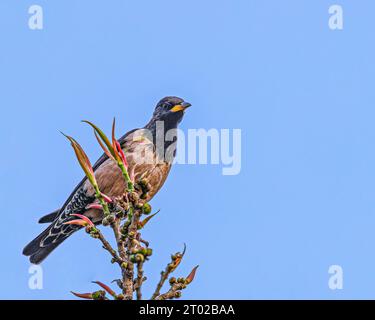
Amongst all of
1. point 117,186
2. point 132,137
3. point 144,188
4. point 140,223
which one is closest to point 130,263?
point 140,223

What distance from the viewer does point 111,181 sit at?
26.9 feet

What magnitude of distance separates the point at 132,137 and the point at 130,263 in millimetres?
4948

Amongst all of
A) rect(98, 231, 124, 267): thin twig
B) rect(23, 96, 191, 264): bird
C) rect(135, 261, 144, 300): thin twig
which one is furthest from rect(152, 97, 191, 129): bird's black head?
rect(135, 261, 144, 300): thin twig

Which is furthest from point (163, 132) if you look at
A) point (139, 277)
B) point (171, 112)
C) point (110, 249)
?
point (139, 277)

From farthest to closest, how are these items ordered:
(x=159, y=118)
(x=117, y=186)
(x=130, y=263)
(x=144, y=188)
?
(x=159, y=118) < (x=117, y=186) < (x=144, y=188) < (x=130, y=263)

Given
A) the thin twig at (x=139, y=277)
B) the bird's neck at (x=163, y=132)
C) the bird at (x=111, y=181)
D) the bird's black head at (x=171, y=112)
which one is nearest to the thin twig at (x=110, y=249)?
the thin twig at (x=139, y=277)

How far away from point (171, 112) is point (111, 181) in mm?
1257

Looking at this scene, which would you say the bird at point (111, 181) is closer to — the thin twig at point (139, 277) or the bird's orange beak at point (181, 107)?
the bird's orange beak at point (181, 107)

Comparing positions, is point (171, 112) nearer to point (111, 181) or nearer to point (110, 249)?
point (111, 181)

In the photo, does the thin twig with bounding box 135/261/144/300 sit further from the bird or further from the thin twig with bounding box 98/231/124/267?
the bird

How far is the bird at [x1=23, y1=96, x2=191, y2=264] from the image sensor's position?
8008 mm

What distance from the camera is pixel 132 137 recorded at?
8.86m

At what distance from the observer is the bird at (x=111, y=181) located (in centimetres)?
801
